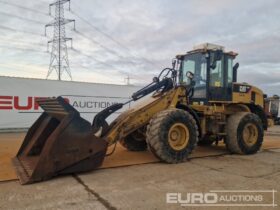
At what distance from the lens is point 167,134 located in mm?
6785

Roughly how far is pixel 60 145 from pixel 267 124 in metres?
6.66

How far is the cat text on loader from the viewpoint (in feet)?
18.7

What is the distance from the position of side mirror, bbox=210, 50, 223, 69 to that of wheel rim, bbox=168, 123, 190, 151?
202 centimetres

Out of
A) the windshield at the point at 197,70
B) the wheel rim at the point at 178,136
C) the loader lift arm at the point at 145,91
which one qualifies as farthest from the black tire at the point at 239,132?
the loader lift arm at the point at 145,91

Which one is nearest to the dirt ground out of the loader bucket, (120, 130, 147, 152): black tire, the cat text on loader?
the loader bucket

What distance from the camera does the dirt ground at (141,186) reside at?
4391mm

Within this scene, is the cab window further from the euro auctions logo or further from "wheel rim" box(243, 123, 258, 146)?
the euro auctions logo

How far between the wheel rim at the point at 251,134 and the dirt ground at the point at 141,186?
5.38 feet

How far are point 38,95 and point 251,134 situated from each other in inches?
381

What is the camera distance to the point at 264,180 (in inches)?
226

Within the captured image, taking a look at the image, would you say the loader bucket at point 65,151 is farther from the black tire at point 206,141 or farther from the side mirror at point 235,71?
the side mirror at point 235,71

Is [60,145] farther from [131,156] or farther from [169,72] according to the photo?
[169,72]

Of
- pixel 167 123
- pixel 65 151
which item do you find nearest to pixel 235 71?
pixel 167 123

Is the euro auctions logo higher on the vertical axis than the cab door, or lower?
lower
